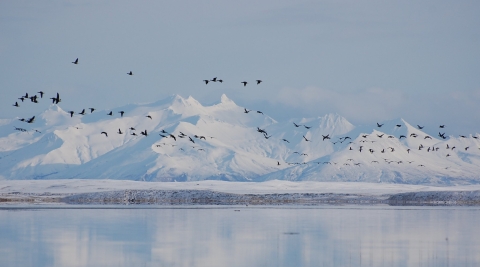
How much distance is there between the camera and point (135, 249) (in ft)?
139

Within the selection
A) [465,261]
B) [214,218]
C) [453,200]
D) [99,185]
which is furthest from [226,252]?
[99,185]

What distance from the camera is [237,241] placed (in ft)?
153

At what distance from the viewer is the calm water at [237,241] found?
38.7m

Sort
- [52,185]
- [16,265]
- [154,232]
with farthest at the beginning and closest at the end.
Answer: [52,185] → [154,232] → [16,265]

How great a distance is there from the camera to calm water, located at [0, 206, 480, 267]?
38.7m

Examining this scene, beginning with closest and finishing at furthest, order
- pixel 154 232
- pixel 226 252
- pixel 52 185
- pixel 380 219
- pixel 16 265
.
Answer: pixel 16 265, pixel 226 252, pixel 154 232, pixel 380 219, pixel 52 185

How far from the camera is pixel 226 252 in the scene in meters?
41.6

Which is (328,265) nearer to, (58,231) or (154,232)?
(154,232)

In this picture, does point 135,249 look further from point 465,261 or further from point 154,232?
point 465,261

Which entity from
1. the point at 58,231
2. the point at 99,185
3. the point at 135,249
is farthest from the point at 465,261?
the point at 99,185

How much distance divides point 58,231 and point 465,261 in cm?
2388

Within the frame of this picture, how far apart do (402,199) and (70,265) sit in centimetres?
7931

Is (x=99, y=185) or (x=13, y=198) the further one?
(x=99, y=185)

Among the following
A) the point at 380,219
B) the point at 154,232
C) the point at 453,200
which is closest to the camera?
the point at 154,232
